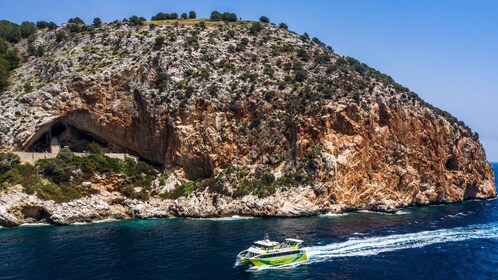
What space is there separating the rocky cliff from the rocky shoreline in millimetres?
299

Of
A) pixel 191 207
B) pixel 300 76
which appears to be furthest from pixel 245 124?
pixel 191 207

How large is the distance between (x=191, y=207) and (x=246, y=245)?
98.3ft

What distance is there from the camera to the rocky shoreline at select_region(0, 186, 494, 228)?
273 feet

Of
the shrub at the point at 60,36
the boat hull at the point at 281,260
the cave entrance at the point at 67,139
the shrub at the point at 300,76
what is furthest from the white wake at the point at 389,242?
the shrub at the point at 60,36

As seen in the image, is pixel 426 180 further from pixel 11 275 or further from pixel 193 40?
pixel 11 275

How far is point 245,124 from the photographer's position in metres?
104

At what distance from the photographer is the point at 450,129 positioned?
384 ft

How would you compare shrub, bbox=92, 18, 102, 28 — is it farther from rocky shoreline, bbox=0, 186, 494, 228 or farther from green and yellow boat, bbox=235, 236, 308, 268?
green and yellow boat, bbox=235, 236, 308, 268

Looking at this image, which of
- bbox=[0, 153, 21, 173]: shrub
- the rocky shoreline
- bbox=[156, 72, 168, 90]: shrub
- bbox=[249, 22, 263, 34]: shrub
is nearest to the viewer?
the rocky shoreline

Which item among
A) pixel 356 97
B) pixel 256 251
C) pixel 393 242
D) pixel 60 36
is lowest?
pixel 393 242

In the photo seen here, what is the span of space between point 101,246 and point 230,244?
19144mm

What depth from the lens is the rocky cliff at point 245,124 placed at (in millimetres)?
93375

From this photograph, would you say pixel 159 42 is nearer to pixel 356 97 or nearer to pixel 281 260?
pixel 356 97

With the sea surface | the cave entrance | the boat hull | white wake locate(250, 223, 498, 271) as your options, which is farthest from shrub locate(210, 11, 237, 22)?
the boat hull
